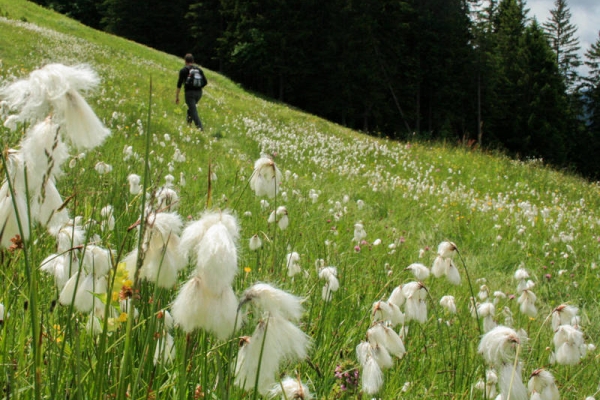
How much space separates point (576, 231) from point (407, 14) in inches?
1606

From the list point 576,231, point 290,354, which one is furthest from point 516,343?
point 576,231

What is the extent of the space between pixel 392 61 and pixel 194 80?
33995mm

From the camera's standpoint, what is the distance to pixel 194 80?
11820mm

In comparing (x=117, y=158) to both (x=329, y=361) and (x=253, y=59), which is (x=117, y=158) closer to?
(x=329, y=361)

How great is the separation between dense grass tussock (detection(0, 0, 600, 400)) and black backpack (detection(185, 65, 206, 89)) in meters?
1.80

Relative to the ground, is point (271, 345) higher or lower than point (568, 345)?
higher

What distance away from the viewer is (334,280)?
235 cm

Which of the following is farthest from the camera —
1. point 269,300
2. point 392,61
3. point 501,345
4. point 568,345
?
point 392,61

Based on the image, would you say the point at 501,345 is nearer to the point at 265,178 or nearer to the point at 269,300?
the point at 269,300

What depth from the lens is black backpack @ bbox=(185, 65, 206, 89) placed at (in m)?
11.8

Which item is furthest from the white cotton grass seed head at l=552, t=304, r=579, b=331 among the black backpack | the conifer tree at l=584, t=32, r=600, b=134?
the conifer tree at l=584, t=32, r=600, b=134

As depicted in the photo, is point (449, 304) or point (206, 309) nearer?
point (206, 309)

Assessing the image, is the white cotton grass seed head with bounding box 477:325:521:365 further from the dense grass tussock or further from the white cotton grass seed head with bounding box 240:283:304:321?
the white cotton grass seed head with bounding box 240:283:304:321

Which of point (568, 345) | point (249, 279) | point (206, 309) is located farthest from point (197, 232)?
point (249, 279)
